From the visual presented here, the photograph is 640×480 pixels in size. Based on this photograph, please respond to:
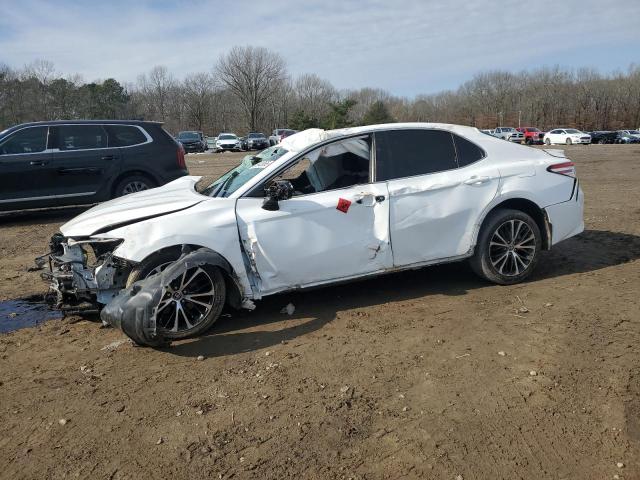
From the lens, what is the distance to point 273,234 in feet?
14.9

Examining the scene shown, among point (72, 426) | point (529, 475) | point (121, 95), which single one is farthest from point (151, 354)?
point (121, 95)

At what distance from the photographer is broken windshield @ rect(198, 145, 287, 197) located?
488 cm

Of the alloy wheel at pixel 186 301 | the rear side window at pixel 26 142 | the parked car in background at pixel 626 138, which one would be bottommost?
the alloy wheel at pixel 186 301

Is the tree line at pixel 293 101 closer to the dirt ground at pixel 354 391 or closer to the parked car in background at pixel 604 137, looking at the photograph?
the parked car in background at pixel 604 137

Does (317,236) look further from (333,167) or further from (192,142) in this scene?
(192,142)

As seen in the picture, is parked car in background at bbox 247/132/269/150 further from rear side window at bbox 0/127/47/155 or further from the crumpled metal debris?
the crumpled metal debris

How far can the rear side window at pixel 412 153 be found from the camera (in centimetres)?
503

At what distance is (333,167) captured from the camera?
500cm

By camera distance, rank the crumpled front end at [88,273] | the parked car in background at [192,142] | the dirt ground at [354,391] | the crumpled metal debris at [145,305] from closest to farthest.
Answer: the dirt ground at [354,391]
the crumpled metal debris at [145,305]
the crumpled front end at [88,273]
the parked car in background at [192,142]

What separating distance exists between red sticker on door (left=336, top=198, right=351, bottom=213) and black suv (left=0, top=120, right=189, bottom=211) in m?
6.35

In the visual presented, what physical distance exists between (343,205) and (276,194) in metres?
0.62

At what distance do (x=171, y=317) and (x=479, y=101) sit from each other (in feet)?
284

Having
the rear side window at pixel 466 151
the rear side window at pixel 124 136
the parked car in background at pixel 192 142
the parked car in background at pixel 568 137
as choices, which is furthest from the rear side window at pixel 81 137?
the parked car in background at pixel 568 137

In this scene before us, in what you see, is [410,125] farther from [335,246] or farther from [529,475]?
[529,475]
